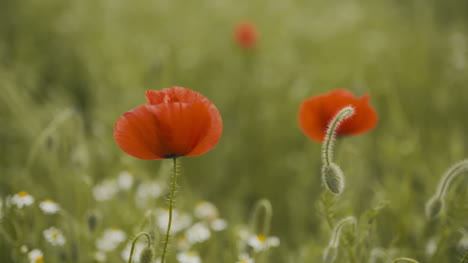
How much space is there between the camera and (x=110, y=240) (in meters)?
1.49

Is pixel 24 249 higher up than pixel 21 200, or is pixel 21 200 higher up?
pixel 21 200

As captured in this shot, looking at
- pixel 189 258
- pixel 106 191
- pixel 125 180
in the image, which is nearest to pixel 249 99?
pixel 125 180

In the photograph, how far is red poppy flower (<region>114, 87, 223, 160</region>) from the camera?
2.95ft

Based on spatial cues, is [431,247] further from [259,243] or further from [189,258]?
[189,258]

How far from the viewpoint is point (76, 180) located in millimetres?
1672

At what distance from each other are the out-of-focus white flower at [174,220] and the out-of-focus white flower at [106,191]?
24cm

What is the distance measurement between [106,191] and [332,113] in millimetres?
1081

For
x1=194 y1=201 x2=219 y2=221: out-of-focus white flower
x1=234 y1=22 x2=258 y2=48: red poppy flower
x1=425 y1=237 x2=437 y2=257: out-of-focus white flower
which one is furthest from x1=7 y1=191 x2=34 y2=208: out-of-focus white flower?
x1=234 y1=22 x2=258 y2=48: red poppy flower

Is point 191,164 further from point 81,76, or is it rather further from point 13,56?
point 13,56

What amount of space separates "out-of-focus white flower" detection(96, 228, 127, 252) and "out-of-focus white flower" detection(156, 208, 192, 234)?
15cm

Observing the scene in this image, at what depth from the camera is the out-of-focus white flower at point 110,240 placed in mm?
1456

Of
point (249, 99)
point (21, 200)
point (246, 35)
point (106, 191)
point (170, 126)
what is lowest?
point (170, 126)

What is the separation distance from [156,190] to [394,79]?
98.9 inches

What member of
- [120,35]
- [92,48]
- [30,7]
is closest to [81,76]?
[92,48]
